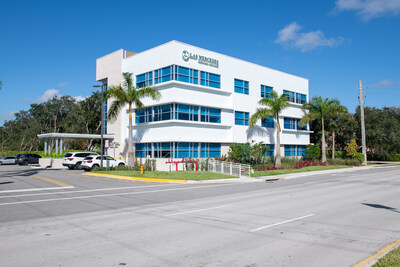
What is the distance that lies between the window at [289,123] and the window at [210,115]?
13502mm

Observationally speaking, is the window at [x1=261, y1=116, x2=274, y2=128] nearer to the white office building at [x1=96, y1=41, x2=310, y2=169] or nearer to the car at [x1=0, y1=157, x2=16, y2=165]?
the white office building at [x1=96, y1=41, x2=310, y2=169]

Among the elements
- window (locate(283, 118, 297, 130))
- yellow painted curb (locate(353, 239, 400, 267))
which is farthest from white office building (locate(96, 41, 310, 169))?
yellow painted curb (locate(353, 239, 400, 267))

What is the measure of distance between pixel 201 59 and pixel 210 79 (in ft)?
7.82

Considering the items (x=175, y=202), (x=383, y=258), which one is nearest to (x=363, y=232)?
(x=383, y=258)

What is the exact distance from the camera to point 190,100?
103 feet

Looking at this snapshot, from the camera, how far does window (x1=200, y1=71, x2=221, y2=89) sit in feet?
108

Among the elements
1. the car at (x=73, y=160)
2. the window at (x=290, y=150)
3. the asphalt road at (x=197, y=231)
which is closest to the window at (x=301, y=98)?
the window at (x=290, y=150)

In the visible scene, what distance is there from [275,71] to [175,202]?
33.7m

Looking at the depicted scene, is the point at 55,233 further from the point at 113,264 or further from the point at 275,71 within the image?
the point at 275,71

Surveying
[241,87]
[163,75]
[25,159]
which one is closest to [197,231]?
[163,75]

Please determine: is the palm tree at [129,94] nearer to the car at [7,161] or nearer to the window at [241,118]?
the window at [241,118]

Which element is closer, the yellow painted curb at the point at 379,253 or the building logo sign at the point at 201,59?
the yellow painted curb at the point at 379,253

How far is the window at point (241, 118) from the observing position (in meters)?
36.7

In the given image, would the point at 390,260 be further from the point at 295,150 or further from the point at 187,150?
the point at 295,150
